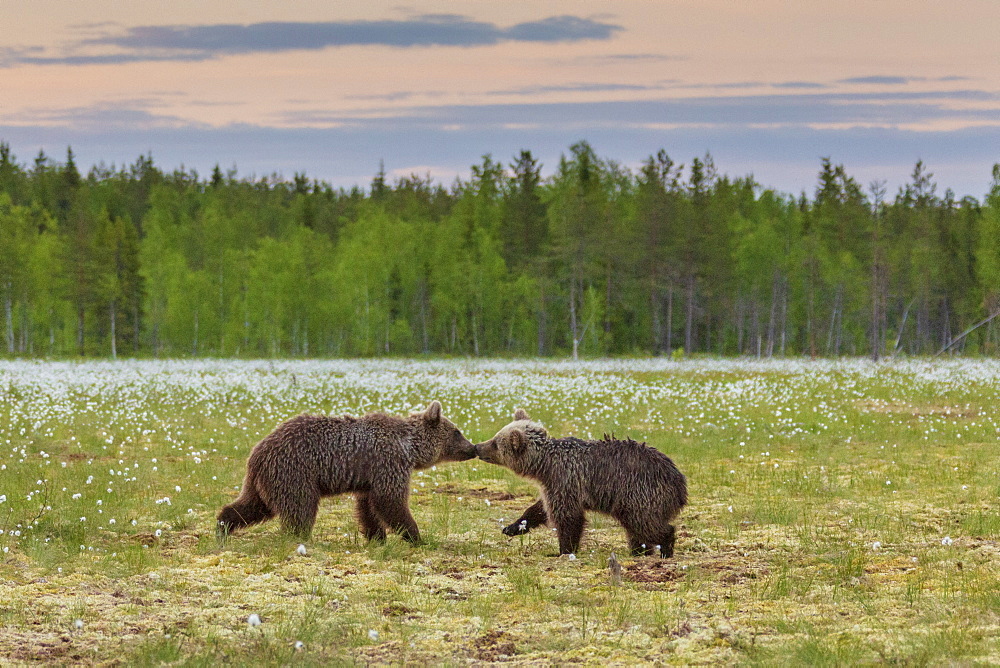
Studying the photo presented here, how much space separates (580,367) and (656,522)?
41628 millimetres

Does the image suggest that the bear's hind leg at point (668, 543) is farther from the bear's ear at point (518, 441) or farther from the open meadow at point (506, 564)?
the bear's ear at point (518, 441)

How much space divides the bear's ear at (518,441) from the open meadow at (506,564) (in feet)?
3.78

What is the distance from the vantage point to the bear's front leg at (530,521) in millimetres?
11328

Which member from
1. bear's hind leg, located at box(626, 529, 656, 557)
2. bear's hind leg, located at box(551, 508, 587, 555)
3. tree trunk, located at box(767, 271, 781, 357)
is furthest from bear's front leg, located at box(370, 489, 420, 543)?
tree trunk, located at box(767, 271, 781, 357)

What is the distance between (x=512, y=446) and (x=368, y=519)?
77.2 inches

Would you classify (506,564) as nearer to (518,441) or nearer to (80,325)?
(518,441)

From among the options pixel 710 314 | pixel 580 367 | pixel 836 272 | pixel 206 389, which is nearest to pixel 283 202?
pixel 710 314

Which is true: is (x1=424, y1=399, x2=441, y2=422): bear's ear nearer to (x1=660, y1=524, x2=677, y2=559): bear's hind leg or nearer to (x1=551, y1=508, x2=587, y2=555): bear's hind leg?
(x1=551, y1=508, x2=587, y2=555): bear's hind leg

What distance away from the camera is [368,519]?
11.0 meters

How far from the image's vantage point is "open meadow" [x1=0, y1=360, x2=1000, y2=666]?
Result: 704cm

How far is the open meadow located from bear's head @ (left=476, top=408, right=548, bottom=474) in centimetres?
99

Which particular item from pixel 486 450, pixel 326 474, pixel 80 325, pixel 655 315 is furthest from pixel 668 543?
pixel 80 325

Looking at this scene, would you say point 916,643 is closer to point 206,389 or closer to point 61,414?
point 61,414

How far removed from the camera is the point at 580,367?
51.7 meters
